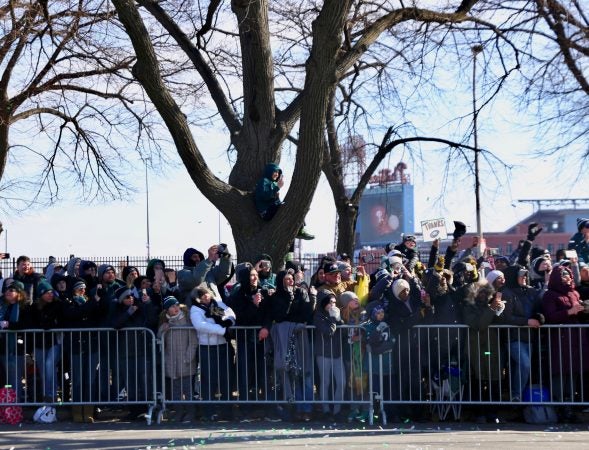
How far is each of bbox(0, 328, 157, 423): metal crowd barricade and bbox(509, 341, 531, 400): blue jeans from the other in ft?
13.4

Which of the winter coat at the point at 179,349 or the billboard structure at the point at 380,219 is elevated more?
the billboard structure at the point at 380,219

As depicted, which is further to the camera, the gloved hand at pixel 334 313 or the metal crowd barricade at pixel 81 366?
the metal crowd barricade at pixel 81 366

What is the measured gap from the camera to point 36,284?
1259 cm

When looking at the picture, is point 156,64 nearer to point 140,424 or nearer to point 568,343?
point 140,424

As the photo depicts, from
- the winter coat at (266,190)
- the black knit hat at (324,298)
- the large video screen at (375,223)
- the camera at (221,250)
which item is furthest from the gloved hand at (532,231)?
the large video screen at (375,223)

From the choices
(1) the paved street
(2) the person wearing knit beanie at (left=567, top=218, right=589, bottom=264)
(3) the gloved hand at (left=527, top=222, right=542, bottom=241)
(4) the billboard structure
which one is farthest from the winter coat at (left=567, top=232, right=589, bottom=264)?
(4) the billboard structure

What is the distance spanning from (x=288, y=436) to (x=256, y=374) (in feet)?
4.54

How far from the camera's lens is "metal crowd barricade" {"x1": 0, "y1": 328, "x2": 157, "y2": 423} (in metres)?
11.6

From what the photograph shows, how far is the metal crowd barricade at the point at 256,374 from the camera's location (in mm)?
11234

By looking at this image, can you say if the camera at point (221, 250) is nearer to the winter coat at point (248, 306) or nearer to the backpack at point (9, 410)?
the winter coat at point (248, 306)

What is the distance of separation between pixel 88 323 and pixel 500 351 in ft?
15.9

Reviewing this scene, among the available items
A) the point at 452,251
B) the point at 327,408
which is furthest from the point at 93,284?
the point at 452,251

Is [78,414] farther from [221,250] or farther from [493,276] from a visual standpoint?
[493,276]

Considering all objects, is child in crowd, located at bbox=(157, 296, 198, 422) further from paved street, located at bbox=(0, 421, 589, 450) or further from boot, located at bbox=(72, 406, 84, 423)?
boot, located at bbox=(72, 406, 84, 423)
